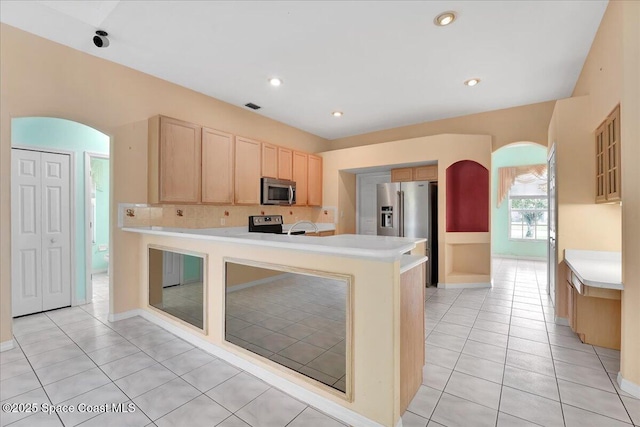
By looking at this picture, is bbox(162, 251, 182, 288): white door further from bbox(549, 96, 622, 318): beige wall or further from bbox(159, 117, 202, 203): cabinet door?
bbox(549, 96, 622, 318): beige wall

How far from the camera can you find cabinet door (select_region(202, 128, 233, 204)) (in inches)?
151

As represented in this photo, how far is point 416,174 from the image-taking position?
5199mm

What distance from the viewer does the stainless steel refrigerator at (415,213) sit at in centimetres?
478

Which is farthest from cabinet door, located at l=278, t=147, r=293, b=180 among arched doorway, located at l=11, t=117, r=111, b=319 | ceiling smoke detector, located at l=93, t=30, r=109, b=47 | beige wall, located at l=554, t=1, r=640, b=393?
beige wall, located at l=554, t=1, r=640, b=393

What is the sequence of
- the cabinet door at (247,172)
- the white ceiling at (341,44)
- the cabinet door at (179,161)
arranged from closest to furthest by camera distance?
the white ceiling at (341,44) → the cabinet door at (179,161) → the cabinet door at (247,172)

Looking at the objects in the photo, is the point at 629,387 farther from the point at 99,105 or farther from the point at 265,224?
the point at 99,105

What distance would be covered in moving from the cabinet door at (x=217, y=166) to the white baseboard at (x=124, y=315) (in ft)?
5.04

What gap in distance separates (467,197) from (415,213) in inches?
34.9

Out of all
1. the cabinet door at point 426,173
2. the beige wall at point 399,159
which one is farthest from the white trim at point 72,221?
the cabinet door at point 426,173

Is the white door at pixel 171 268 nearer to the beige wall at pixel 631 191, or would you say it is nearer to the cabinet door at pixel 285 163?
the cabinet door at pixel 285 163

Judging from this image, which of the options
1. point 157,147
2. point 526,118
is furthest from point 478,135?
point 157,147

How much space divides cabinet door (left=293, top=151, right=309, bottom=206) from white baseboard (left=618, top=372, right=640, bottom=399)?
14.8 feet

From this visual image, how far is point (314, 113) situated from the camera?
193 inches

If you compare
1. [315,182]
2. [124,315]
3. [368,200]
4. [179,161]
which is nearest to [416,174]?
[368,200]
